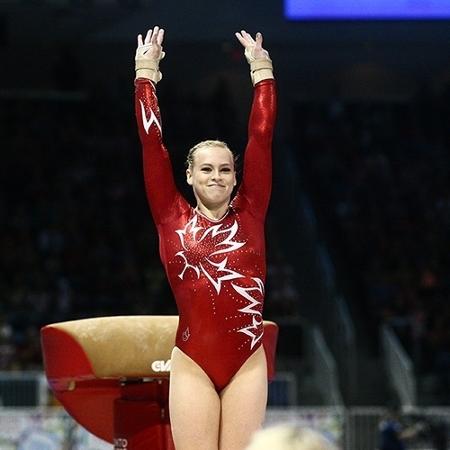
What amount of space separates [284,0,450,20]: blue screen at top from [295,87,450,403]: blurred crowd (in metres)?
3.78

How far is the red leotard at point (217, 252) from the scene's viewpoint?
3.93 metres

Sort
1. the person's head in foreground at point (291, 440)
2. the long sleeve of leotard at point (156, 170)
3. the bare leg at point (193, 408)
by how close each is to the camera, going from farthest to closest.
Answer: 1. the long sleeve of leotard at point (156, 170)
2. the bare leg at point (193, 408)
3. the person's head in foreground at point (291, 440)

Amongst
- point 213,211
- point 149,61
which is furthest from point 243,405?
point 149,61

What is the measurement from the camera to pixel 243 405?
3.90 meters

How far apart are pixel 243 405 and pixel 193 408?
177 mm

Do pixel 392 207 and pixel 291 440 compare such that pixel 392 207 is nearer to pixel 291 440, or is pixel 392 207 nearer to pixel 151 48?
pixel 151 48

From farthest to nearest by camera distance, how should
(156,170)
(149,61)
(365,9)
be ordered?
(365,9)
(149,61)
(156,170)

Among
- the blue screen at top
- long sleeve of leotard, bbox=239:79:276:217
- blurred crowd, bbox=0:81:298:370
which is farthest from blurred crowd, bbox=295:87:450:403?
long sleeve of leotard, bbox=239:79:276:217

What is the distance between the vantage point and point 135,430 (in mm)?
4672

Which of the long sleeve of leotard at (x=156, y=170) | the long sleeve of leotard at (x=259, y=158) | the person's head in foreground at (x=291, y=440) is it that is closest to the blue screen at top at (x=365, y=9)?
the long sleeve of leotard at (x=259, y=158)

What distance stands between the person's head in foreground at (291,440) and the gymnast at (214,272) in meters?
1.77

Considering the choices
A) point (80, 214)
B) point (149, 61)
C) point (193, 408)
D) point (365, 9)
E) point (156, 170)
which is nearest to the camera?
point (193, 408)

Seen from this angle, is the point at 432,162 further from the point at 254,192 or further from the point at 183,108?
the point at 254,192

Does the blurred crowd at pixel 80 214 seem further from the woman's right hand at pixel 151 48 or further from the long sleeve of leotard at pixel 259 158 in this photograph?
the long sleeve of leotard at pixel 259 158
